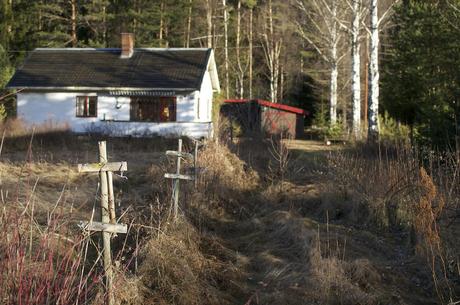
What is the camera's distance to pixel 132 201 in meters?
9.84

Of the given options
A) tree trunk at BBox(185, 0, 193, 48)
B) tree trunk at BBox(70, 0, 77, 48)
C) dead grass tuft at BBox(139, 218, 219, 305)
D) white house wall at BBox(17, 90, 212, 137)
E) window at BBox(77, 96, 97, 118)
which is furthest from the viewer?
tree trunk at BBox(185, 0, 193, 48)

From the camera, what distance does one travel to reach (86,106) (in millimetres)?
27188

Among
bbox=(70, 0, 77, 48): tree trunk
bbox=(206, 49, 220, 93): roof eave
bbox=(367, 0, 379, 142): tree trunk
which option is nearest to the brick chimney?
bbox=(206, 49, 220, 93): roof eave

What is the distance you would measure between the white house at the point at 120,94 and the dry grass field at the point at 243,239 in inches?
487

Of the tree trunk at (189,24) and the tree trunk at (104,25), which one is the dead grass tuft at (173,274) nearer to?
the tree trunk at (104,25)

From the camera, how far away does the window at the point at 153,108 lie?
26750 mm

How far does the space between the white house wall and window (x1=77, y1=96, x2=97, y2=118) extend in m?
0.21

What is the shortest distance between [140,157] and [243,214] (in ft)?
24.8

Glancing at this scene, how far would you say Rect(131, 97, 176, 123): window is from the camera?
1053 inches

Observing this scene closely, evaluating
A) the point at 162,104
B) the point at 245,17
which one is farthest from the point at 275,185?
the point at 245,17

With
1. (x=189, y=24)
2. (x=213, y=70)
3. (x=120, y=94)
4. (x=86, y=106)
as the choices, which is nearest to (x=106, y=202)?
(x=120, y=94)

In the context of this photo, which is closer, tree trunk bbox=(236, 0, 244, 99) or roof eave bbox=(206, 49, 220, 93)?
roof eave bbox=(206, 49, 220, 93)

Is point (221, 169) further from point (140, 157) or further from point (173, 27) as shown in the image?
point (173, 27)

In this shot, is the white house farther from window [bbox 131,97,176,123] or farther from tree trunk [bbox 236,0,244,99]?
tree trunk [bbox 236,0,244,99]
